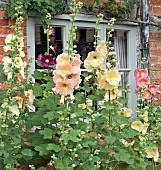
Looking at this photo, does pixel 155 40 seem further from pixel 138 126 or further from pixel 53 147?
pixel 53 147

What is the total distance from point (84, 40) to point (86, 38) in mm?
27

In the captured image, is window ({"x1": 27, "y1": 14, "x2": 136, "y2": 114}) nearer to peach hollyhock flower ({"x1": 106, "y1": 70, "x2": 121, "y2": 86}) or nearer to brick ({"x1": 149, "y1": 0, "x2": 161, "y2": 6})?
brick ({"x1": 149, "y1": 0, "x2": 161, "y2": 6})

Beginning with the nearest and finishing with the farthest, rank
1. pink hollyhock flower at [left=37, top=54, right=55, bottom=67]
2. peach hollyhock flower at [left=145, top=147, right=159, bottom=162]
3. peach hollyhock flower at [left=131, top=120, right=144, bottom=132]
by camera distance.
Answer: pink hollyhock flower at [left=37, top=54, right=55, bottom=67], peach hollyhock flower at [left=131, top=120, right=144, bottom=132], peach hollyhock flower at [left=145, top=147, right=159, bottom=162]

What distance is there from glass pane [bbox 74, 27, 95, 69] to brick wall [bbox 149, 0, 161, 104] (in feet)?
2.30

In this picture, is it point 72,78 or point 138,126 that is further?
point 138,126

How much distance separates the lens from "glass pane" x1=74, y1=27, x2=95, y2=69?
3.91 metres

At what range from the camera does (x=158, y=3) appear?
434cm

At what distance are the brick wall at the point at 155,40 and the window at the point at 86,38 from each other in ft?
0.68

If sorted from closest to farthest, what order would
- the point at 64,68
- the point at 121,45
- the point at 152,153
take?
1. the point at 64,68
2. the point at 152,153
3. the point at 121,45

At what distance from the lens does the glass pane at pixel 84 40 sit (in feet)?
12.8

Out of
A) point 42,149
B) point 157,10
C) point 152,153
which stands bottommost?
point 152,153

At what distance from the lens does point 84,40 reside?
3.95m

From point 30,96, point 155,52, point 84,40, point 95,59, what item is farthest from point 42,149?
point 155,52

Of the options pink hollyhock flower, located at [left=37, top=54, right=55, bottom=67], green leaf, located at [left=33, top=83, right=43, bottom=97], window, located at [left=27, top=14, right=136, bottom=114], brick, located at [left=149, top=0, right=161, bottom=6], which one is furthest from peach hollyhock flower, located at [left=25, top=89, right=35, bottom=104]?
brick, located at [left=149, top=0, right=161, bottom=6]
